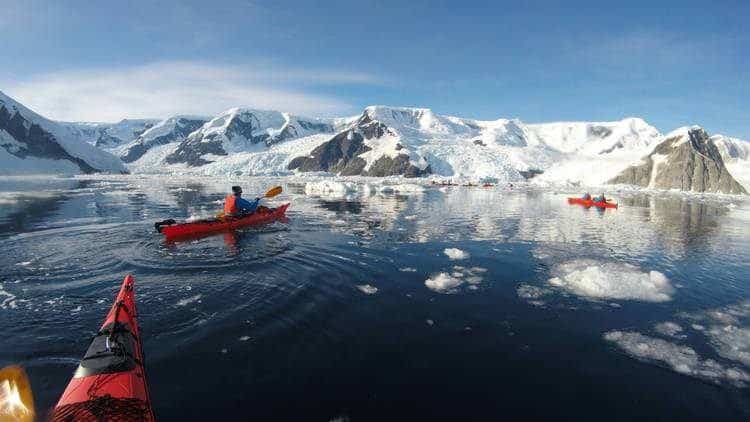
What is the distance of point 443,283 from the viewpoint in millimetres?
12430

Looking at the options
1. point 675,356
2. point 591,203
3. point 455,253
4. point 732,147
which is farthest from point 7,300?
point 732,147

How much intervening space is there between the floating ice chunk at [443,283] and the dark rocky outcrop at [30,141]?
145681 mm

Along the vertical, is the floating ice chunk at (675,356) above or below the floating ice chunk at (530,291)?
below

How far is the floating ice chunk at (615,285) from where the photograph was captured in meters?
11.8

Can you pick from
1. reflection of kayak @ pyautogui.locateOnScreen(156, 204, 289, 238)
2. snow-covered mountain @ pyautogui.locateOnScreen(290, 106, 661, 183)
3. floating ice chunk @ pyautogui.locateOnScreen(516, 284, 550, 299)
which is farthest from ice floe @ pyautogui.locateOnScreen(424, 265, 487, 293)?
snow-covered mountain @ pyautogui.locateOnScreen(290, 106, 661, 183)

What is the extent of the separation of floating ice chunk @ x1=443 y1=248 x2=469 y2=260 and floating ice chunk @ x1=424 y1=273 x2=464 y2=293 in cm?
268

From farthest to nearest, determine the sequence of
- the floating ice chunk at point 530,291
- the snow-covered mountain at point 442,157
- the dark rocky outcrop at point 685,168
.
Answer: the snow-covered mountain at point 442,157 → the dark rocky outcrop at point 685,168 → the floating ice chunk at point 530,291

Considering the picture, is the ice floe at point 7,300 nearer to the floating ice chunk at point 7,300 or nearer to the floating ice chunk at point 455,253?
the floating ice chunk at point 7,300

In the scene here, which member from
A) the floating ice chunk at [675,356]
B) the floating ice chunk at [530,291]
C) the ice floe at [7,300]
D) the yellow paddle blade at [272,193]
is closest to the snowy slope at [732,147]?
the yellow paddle blade at [272,193]

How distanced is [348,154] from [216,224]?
15875 centimetres

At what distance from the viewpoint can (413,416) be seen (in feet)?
20.6

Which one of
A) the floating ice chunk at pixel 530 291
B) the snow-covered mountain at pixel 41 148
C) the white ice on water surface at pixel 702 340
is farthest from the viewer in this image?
the snow-covered mountain at pixel 41 148

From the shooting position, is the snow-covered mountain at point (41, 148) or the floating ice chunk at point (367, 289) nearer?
the floating ice chunk at point (367, 289)

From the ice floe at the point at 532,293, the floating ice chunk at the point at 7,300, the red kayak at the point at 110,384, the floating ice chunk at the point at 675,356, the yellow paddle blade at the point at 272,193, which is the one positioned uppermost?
the yellow paddle blade at the point at 272,193
